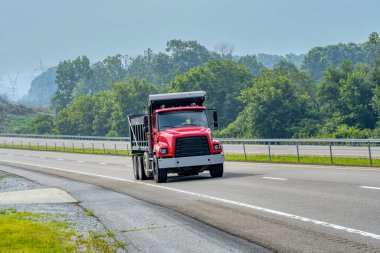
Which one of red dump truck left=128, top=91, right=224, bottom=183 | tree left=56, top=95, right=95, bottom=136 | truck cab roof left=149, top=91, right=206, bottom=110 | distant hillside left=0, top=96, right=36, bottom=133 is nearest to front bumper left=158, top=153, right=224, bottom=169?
red dump truck left=128, top=91, right=224, bottom=183

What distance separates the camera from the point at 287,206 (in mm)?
14477

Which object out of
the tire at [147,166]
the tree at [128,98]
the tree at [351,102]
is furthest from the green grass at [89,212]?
the tree at [128,98]

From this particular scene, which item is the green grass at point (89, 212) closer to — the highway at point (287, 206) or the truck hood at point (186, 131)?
the highway at point (287, 206)

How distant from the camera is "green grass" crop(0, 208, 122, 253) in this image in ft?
35.5

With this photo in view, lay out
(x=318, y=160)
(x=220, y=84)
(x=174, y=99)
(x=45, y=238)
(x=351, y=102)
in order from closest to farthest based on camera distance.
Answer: (x=45, y=238), (x=174, y=99), (x=318, y=160), (x=351, y=102), (x=220, y=84)

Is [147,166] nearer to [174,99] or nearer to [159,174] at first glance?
[159,174]

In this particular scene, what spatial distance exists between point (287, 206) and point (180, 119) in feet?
35.7

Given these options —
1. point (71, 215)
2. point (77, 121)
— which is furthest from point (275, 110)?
point (71, 215)

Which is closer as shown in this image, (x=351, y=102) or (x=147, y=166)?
(x=147, y=166)

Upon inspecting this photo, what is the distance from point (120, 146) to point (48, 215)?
192ft

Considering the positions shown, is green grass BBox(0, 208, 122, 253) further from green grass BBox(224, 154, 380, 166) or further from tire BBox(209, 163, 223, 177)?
green grass BBox(224, 154, 380, 166)

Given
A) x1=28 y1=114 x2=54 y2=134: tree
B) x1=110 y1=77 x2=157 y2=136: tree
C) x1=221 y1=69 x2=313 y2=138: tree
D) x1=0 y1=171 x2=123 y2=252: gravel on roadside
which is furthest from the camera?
x1=28 y1=114 x2=54 y2=134: tree

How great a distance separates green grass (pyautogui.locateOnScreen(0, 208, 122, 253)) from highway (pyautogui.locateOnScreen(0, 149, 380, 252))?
2187 millimetres

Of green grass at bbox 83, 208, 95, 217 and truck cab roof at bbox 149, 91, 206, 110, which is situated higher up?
truck cab roof at bbox 149, 91, 206, 110
